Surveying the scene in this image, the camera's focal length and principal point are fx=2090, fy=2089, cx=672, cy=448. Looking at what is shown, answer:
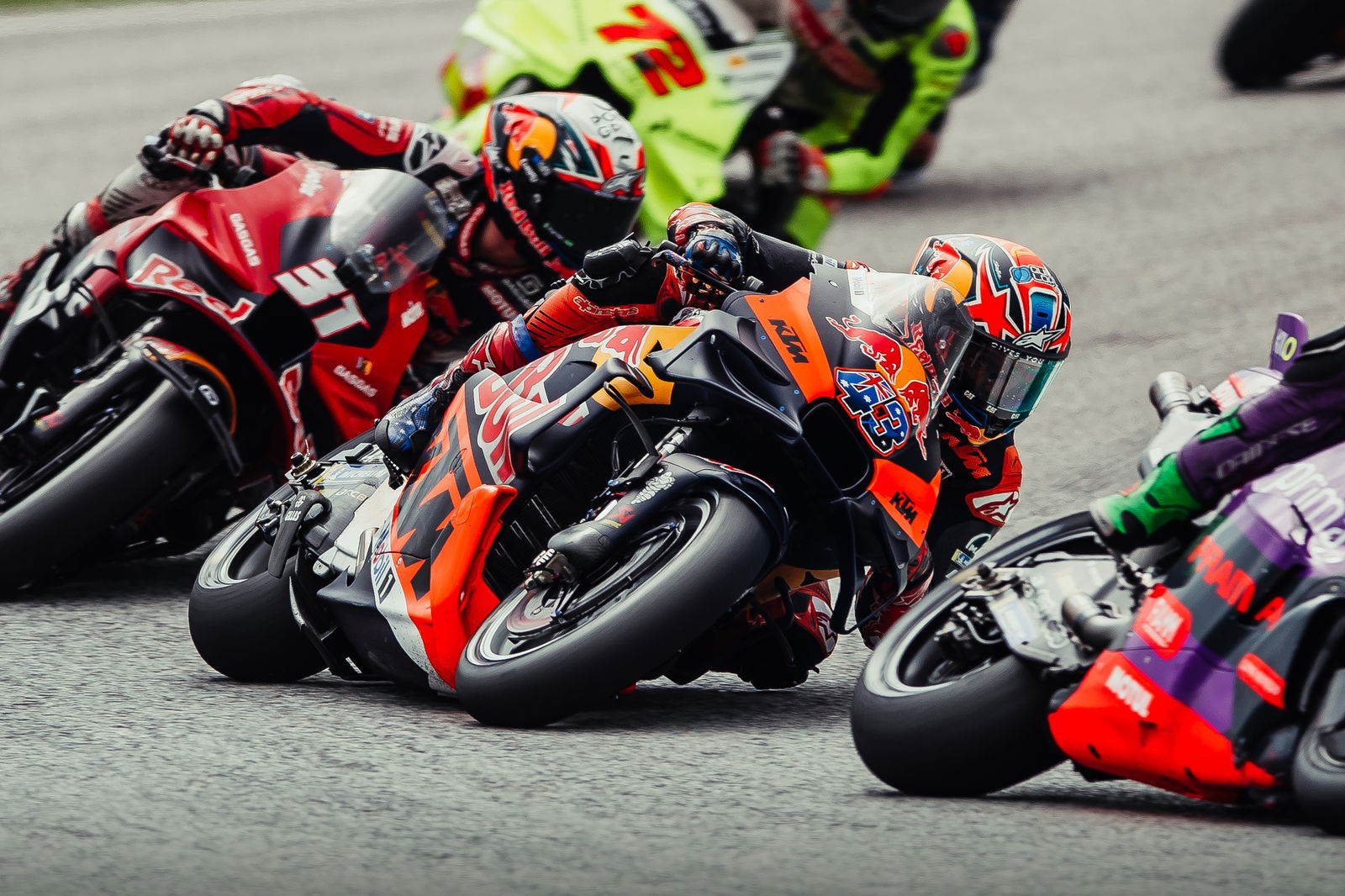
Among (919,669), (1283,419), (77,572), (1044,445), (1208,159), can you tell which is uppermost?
(1283,419)

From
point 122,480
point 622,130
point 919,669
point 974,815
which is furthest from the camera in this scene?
point 622,130

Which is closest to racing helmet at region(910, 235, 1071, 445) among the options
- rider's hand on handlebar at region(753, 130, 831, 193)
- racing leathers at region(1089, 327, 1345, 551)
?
racing leathers at region(1089, 327, 1345, 551)

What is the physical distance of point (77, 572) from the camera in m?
5.95

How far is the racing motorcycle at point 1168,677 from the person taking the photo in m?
3.70

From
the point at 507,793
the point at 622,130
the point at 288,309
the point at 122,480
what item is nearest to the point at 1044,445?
the point at 622,130

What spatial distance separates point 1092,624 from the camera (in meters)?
3.91

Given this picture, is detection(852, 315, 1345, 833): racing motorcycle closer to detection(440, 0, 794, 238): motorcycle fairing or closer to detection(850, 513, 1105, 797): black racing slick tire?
detection(850, 513, 1105, 797): black racing slick tire

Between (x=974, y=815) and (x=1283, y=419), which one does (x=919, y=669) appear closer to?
(x=974, y=815)

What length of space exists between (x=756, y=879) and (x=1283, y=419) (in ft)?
4.36

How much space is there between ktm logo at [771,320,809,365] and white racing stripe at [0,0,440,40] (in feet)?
42.3

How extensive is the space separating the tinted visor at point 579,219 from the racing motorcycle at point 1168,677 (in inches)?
81.2

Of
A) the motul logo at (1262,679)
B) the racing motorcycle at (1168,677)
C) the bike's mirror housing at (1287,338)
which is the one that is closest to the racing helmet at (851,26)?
the bike's mirror housing at (1287,338)

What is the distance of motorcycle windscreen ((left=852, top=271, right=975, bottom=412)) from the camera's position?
187 inches

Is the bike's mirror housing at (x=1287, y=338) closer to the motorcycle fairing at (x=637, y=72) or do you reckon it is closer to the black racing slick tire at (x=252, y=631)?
the black racing slick tire at (x=252, y=631)
